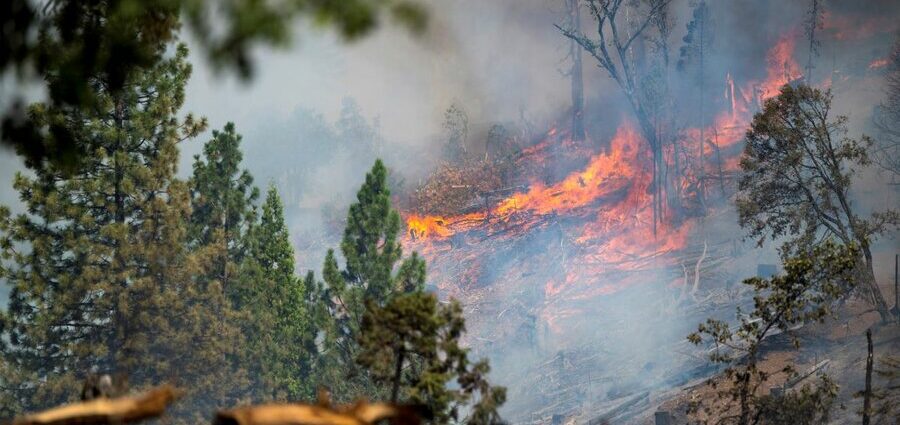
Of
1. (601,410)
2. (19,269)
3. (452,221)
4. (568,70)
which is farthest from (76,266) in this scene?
(568,70)

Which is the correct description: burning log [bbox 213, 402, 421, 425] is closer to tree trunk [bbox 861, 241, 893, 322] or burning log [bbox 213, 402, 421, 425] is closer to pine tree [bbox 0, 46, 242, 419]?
pine tree [bbox 0, 46, 242, 419]

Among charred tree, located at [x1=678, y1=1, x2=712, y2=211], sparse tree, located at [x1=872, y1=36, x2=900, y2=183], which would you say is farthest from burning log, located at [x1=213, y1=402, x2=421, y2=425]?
charred tree, located at [x1=678, y1=1, x2=712, y2=211]

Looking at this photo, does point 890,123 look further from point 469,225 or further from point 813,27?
point 469,225

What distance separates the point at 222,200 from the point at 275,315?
16.3ft

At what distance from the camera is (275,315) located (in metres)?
39.0

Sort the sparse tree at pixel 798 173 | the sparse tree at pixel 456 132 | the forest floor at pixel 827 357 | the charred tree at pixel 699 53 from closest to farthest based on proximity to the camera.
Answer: the forest floor at pixel 827 357
the sparse tree at pixel 798 173
the charred tree at pixel 699 53
the sparse tree at pixel 456 132

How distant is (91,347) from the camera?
33188mm

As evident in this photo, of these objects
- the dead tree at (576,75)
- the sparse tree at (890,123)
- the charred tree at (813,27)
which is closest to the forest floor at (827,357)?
the sparse tree at (890,123)

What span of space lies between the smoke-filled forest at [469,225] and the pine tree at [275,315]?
A: 0.34 feet

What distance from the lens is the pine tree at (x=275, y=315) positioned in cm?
3750

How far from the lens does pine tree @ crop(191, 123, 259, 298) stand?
39.3 m

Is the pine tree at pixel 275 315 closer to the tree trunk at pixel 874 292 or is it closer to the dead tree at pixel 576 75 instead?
the tree trunk at pixel 874 292

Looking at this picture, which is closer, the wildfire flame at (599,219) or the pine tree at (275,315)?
the pine tree at (275,315)

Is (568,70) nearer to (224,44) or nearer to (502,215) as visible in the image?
(502,215)
